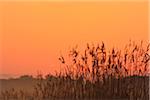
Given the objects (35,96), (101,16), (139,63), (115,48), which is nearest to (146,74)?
(139,63)

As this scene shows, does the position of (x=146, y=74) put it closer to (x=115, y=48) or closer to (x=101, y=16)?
(x=115, y=48)

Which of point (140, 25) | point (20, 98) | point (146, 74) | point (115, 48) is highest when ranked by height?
point (140, 25)

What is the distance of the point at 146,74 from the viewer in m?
2.82

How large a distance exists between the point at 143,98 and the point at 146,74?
0.19 m

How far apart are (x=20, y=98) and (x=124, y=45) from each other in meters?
0.85

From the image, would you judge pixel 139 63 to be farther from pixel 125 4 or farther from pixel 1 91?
pixel 1 91

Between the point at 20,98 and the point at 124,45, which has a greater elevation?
the point at 124,45

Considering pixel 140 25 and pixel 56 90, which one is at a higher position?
pixel 140 25

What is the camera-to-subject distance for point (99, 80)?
2803 millimetres

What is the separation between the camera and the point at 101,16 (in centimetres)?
285

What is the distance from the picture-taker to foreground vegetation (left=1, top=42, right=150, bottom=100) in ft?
9.01

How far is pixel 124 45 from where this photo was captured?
286cm

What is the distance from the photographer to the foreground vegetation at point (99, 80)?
2746 millimetres

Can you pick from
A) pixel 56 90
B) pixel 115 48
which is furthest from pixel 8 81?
pixel 115 48
